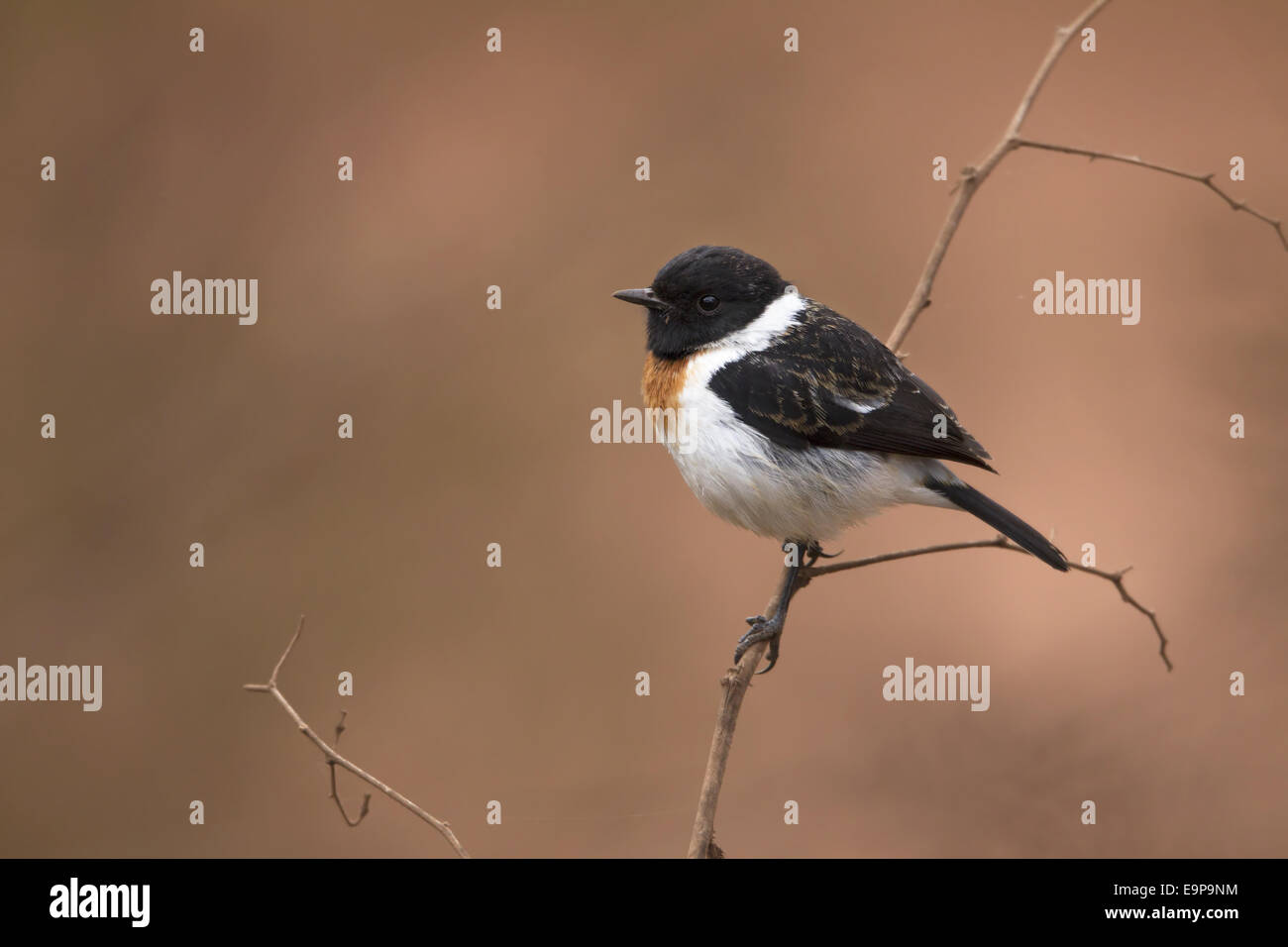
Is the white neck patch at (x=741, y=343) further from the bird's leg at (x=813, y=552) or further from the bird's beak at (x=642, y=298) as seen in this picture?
the bird's leg at (x=813, y=552)

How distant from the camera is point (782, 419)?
390cm

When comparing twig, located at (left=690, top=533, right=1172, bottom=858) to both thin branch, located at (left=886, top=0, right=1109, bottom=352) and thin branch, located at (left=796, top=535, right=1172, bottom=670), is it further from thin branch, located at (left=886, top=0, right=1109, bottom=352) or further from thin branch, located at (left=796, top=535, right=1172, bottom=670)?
thin branch, located at (left=886, top=0, right=1109, bottom=352)

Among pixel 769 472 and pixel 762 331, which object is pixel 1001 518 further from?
pixel 762 331

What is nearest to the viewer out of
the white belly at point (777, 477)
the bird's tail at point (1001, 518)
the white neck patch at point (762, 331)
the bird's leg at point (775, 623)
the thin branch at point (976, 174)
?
the thin branch at point (976, 174)

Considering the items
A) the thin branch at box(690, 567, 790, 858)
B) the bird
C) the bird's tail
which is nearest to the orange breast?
the bird

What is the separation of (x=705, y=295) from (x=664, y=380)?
333 mm

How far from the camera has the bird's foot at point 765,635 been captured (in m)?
3.71

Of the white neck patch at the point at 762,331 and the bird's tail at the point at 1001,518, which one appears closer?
the bird's tail at the point at 1001,518

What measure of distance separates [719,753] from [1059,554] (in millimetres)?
1385

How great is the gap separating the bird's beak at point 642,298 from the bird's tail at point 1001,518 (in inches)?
43.0

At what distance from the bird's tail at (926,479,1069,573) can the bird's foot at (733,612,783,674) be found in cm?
72

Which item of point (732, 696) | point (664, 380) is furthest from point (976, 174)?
point (732, 696)

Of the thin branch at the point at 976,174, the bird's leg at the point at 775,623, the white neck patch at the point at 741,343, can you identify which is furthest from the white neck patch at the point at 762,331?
the bird's leg at the point at 775,623

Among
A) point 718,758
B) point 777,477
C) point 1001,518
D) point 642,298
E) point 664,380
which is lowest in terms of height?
point 718,758
